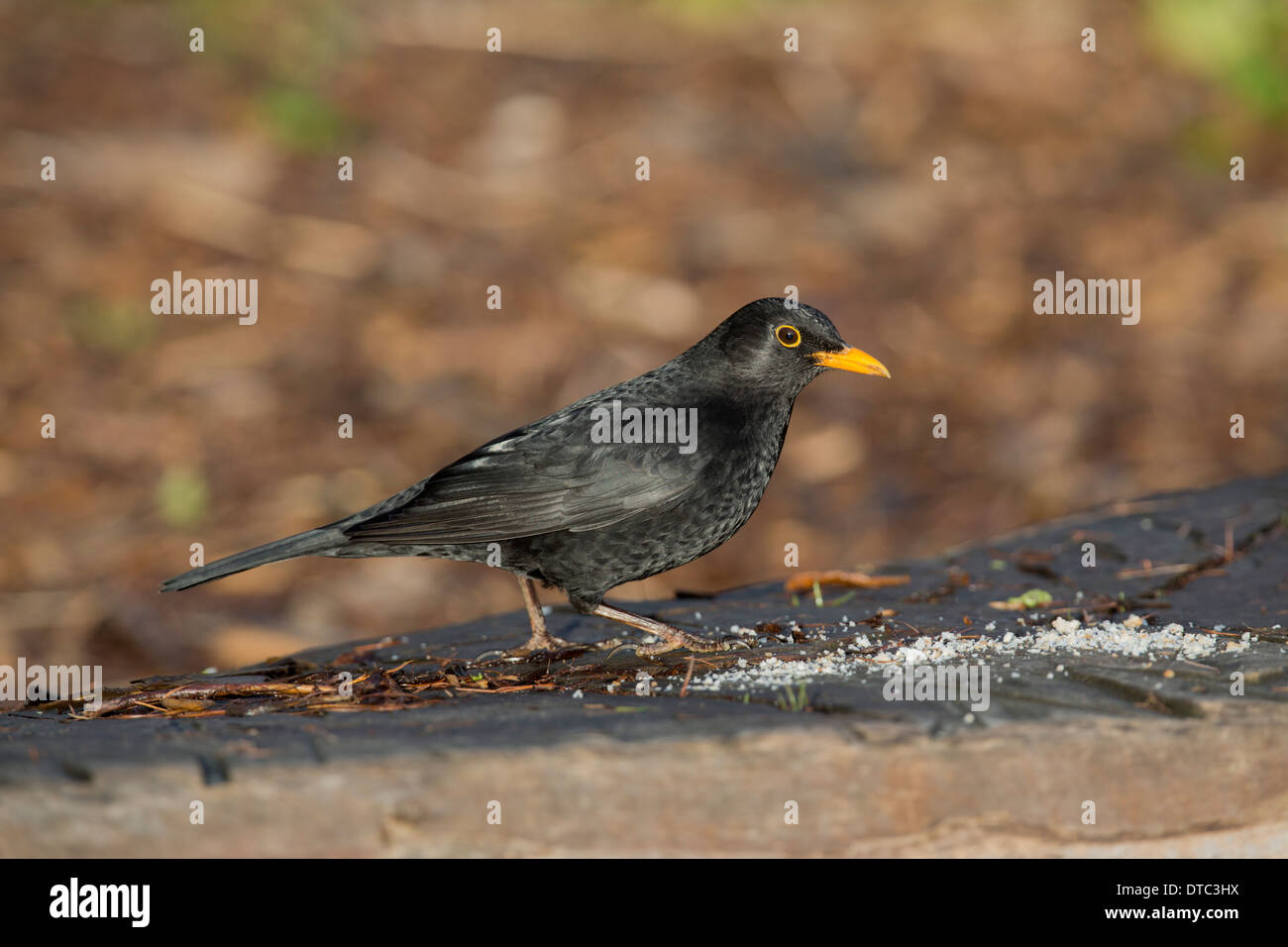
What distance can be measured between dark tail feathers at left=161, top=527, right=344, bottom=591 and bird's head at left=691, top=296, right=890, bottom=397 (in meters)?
1.45

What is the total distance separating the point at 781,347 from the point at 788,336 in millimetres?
45

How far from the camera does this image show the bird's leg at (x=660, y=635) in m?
4.09

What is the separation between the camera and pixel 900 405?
8.54m

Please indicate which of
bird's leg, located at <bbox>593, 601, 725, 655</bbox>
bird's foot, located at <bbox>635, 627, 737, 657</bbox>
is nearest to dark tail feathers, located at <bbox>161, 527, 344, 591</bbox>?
bird's leg, located at <bbox>593, 601, 725, 655</bbox>

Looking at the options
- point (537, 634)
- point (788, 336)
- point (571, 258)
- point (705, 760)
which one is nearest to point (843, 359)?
point (788, 336)

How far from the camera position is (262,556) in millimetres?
4137

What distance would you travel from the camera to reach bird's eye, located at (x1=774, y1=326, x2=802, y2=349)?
4477 millimetres

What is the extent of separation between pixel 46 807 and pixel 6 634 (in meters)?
4.16

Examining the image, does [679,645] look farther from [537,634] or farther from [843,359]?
[843,359]

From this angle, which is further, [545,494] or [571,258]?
[571,258]

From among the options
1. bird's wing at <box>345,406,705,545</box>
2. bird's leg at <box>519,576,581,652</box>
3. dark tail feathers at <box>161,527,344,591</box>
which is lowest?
bird's leg at <box>519,576,581,652</box>

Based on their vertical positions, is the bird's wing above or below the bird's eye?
below

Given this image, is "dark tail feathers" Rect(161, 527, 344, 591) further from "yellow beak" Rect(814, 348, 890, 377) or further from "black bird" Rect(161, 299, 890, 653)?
"yellow beak" Rect(814, 348, 890, 377)

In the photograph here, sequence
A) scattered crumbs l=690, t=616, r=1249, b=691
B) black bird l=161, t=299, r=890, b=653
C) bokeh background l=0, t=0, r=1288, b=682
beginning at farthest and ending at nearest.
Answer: bokeh background l=0, t=0, r=1288, b=682
black bird l=161, t=299, r=890, b=653
scattered crumbs l=690, t=616, r=1249, b=691
